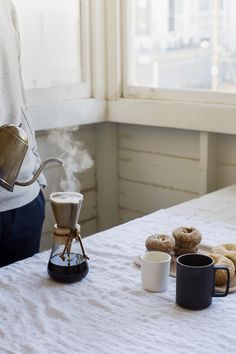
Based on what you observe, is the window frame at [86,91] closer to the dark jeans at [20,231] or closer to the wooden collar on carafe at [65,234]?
the dark jeans at [20,231]

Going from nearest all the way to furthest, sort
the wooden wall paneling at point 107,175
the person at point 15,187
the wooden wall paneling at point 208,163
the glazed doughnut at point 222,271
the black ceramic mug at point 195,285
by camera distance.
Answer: the black ceramic mug at point 195,285
the glazed doughnut at point 222,271
the person at point 15,187
the wooden wall paneling at point 208,163
the wooden wall paneling at point 107,175

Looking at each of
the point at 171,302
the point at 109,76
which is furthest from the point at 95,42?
the point at 171,302

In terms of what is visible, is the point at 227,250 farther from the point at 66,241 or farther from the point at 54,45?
the point at 54,45

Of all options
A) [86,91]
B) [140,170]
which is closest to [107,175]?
[140,170]

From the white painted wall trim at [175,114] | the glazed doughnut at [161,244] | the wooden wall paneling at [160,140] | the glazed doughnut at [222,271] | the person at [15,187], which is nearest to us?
the glazed doughnut at [222,271]

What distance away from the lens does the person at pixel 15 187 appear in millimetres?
1697

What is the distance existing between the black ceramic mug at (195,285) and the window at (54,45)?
1330mm

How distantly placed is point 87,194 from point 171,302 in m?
1.50

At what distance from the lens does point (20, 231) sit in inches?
68.6

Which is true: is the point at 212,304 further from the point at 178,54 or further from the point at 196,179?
the point at 178,54

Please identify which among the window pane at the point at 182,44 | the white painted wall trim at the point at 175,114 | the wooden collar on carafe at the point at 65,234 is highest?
the window pane at the point at 182,44

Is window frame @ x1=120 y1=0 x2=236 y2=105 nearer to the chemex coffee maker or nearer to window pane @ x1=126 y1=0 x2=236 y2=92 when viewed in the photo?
window pane @ x1=126 y1=0 x2=236 y2=92

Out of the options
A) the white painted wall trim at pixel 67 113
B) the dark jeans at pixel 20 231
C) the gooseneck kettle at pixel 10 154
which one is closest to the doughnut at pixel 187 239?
the gooseneck kettle at pixel 10 154

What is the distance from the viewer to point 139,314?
1.16 metres
